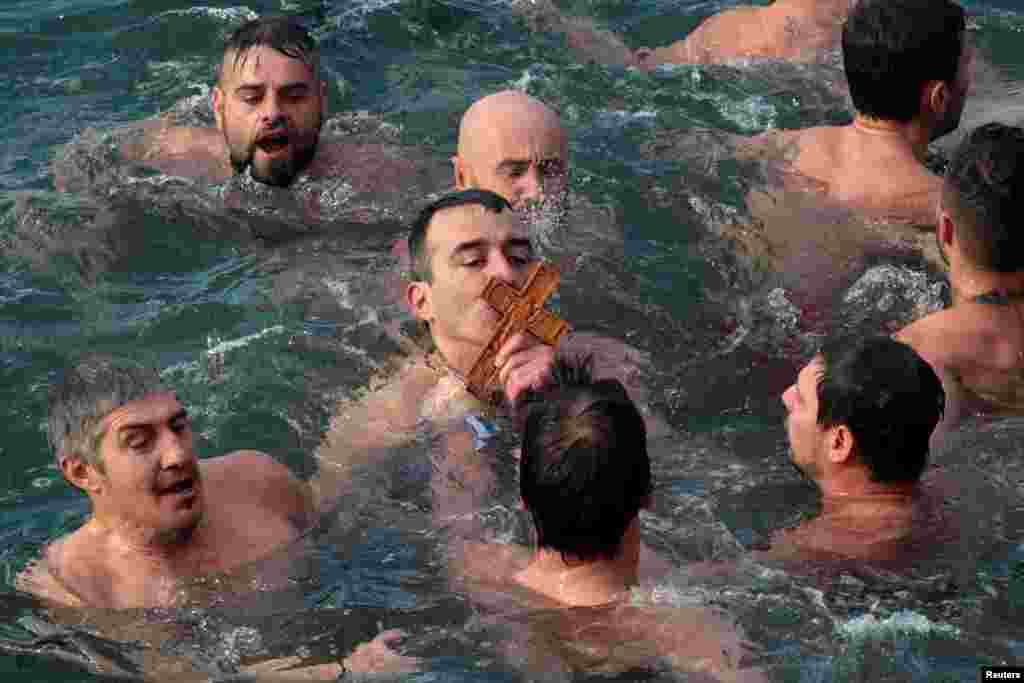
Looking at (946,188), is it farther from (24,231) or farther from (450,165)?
(24,231)

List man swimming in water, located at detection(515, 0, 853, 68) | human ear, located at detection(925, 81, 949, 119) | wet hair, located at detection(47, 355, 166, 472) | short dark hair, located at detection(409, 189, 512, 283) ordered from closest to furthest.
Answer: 1. wet hair, located at detection(47, 355, 166, 472)
2. short dark hair, located at detection(409, 189, 512, 283)
3. human ear, located at detection(925, 81, 949, 119)
4. man swimming in water, located at detection(515, 0, 853, 68)

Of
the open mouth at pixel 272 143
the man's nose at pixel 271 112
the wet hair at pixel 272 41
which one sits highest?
the wet hair at pixel 272 41

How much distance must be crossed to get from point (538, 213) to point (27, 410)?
7.72 ft

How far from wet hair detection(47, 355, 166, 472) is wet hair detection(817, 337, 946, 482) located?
2254 mm

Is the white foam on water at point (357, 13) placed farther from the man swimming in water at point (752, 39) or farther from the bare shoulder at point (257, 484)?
the bare shoulder at point (257, 484)

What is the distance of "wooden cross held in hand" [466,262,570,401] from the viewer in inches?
257

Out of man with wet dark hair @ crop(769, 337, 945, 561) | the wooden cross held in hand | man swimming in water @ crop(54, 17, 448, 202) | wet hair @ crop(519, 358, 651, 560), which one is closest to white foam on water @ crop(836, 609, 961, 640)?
man with wet dark hair @ crop(769, 337, 945, 561)

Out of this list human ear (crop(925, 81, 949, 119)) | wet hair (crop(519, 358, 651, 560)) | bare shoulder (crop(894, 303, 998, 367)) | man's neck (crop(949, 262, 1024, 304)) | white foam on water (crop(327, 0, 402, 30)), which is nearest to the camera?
wet hair (crop(519, 358, 651, 560))

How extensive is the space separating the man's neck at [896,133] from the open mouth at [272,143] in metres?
2.80

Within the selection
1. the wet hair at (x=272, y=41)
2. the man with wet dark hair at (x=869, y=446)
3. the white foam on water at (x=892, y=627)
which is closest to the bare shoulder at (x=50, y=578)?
the man with wet dark hair at (x=869, y=446)

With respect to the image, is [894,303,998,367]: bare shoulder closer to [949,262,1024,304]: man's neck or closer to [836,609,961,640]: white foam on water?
[949,262,1024,304]: man's neck

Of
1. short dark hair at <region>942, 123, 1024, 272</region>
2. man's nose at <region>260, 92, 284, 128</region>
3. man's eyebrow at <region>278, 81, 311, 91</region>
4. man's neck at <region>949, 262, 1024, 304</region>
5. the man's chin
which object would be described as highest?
short dark hair at <region>942, 123, 1024, 272</region>

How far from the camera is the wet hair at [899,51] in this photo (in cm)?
835

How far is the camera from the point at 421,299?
7.52 meters
